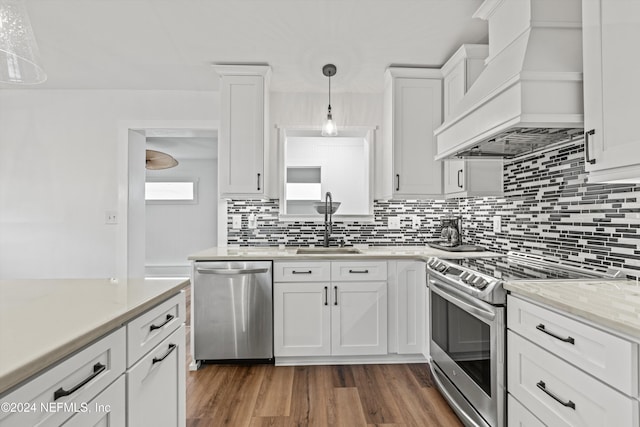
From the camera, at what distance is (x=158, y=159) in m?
4.35

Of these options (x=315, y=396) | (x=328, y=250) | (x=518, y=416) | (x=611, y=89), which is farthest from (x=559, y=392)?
(x=328, y=250)

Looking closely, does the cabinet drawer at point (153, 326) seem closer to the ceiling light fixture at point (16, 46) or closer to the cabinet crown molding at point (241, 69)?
the ceiling light fixture at point (16, 46)

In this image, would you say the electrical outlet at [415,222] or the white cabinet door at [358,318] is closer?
the white cabinet door at [358,318]

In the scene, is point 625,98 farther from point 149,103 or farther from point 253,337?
point 149,103

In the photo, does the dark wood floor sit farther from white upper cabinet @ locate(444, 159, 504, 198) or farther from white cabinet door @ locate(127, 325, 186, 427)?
white upper cabinet @ locate(444, 159, 504, 198)

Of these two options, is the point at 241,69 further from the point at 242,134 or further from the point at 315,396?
the point at 315,396

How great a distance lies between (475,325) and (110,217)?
3304 mm

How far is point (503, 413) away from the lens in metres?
1.50

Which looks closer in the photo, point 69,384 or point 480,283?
point 69,384

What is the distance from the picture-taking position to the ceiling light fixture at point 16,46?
3.55 ft

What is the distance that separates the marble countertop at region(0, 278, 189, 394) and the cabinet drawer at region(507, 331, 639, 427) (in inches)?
57.2

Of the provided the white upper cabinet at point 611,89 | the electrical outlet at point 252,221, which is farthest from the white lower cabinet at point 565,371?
the electrical outlet at point 252,221

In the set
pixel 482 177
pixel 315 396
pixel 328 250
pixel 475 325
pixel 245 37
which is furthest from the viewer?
pixel 328 250

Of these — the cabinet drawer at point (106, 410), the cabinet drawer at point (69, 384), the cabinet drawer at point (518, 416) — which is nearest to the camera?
the cabinet drawer at point (69, 384)
